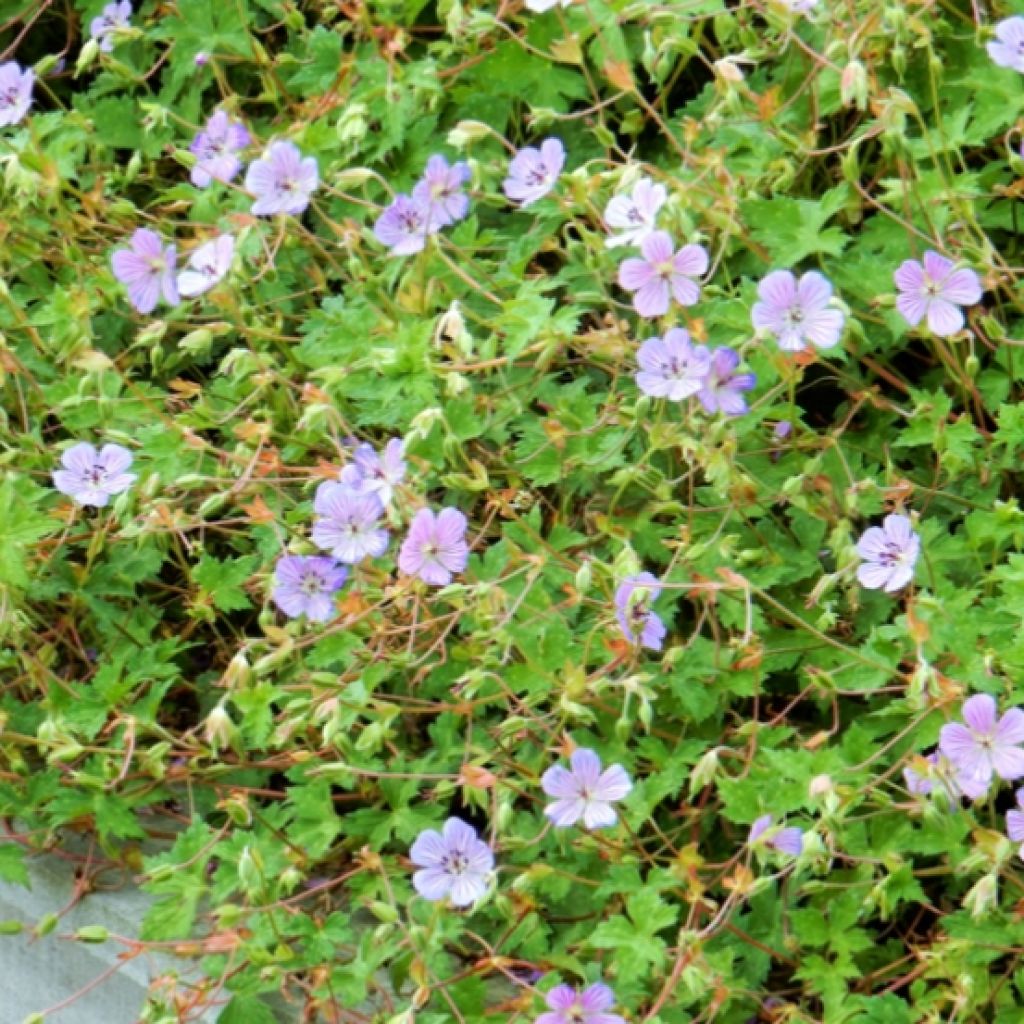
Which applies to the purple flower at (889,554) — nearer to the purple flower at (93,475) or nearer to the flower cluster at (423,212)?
the flower cluster at (423,212)

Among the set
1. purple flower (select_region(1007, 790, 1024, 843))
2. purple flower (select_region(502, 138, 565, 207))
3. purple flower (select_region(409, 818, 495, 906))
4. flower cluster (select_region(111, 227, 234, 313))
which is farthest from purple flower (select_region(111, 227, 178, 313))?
purple flower (select_region(1007, 790, 1024, 843))

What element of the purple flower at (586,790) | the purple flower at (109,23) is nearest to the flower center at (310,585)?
A: the purple flower at (586,790)

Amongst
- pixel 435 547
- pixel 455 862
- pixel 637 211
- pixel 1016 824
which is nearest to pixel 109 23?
pixel 637 211

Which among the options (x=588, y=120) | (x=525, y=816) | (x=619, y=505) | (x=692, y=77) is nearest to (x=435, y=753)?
(x=525, y=816)

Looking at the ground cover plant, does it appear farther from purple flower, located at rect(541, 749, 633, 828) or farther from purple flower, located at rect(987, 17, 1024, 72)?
purple flower, located at rect(987, 17, 1024, 72)

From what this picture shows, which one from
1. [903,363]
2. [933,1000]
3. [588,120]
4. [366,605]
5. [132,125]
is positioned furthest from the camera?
[132,125]

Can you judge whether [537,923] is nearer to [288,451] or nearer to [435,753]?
[435,753]

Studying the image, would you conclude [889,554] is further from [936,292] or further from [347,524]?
[347,524]
